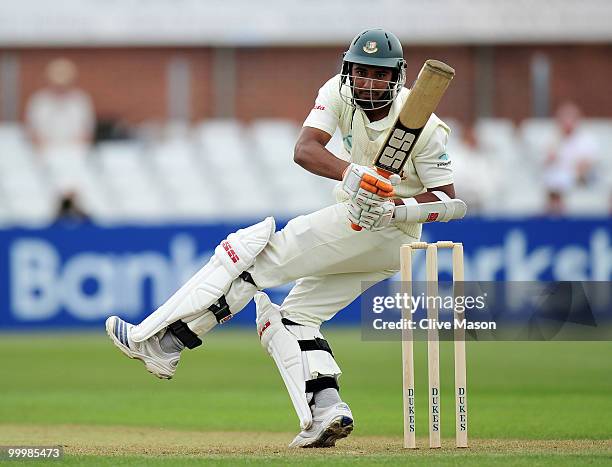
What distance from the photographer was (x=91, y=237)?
11.8 m

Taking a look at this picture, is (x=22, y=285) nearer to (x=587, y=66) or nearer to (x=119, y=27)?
(x=119, y=27)

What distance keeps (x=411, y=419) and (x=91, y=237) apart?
6998 millimetres

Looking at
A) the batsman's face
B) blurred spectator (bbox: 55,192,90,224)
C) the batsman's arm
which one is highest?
the batsman's face

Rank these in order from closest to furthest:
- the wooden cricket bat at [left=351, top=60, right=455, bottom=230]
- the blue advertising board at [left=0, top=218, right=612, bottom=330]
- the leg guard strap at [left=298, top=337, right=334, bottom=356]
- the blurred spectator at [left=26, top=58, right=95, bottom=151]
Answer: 1. the wooden cricket bat at [left=351, top=60, right=455, bottom=230]
2. the leg guard strap at [left=298, top=337, right=334, bottom=356]
3. the blue advertising board at [left=0, top=218, right=612, bottom=330]
4. the blurred spectator at [left=26, top=58, right=95, bottom=151]

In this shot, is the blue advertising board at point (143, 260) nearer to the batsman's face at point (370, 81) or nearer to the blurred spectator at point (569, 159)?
the blurred spectator at point (569, 159)

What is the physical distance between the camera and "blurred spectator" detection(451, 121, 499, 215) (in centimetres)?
1343

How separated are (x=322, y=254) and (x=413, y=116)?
84cm

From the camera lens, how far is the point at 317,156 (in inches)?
212

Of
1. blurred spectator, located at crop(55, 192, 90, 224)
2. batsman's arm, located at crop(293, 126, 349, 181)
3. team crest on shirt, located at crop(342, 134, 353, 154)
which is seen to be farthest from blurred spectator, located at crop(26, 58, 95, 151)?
batsman's arm, located at crop(293, 126, 349, 181)

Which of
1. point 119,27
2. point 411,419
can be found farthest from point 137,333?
point 119,27

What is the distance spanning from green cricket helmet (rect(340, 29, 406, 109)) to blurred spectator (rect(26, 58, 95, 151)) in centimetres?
960

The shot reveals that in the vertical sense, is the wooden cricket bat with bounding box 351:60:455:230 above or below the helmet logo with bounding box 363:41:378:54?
below

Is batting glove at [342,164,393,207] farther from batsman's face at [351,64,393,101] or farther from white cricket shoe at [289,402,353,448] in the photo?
white cricket shoe at [289,402,353,448]

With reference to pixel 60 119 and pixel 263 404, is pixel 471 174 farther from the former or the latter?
pixel 263 404
